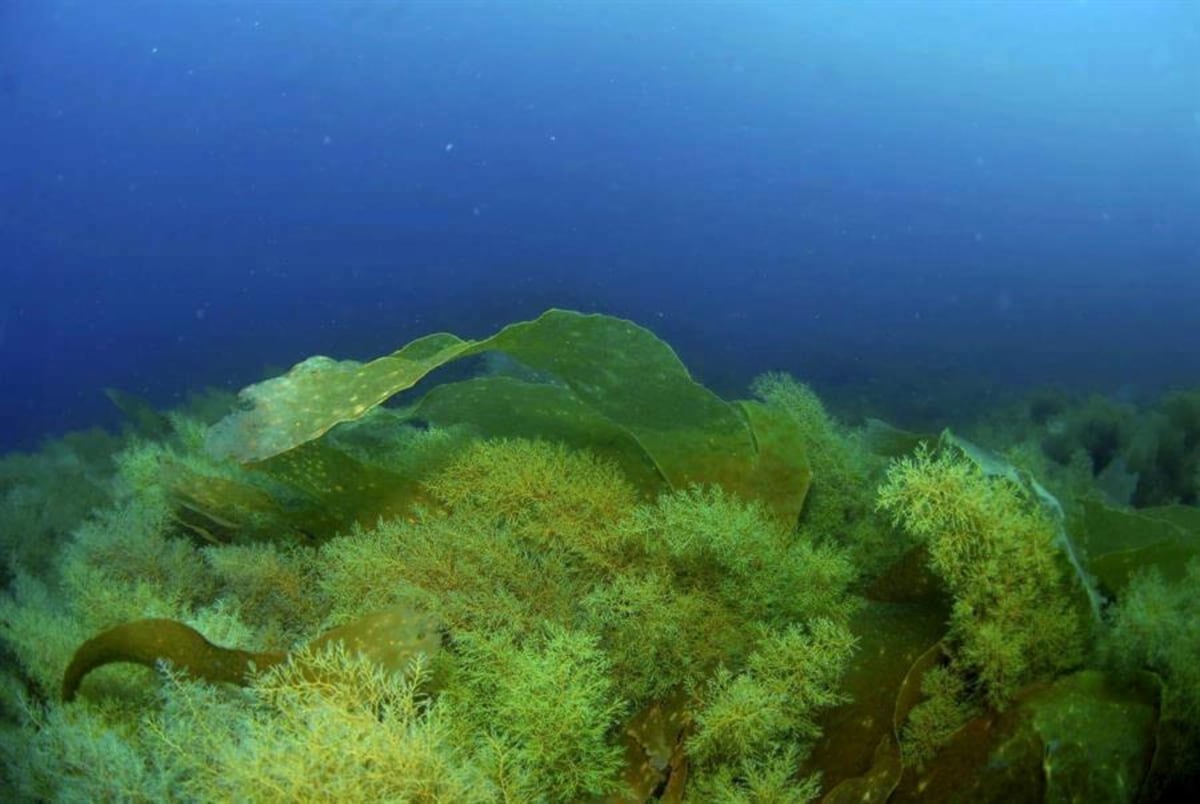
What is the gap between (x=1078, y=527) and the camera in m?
1.84

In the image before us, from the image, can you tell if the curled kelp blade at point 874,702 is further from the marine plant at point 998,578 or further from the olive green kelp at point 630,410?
the olive green kelp at point 630,410

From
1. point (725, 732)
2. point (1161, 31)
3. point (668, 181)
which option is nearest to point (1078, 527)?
point (725, 732)

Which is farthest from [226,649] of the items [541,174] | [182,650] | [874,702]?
[541,174]

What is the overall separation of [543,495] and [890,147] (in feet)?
197

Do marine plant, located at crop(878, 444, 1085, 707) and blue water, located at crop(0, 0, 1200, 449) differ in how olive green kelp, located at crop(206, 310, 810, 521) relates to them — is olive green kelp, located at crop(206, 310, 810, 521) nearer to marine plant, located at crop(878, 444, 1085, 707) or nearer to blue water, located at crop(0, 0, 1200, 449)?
marine plant, located at crop(878, 444, 1085, 707)

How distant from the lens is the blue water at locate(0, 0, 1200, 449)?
3966 centimetres

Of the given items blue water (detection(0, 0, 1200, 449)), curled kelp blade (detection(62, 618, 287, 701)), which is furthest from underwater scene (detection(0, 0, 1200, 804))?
blue water (detection(0, 0, 1200, 449))

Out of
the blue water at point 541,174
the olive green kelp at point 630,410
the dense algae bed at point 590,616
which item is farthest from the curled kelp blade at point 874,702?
the blue water at point 541,174

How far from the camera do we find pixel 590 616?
5.40 ft

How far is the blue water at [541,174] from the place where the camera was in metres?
39.7

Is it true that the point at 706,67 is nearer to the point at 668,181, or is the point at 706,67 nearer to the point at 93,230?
the point at 668,181

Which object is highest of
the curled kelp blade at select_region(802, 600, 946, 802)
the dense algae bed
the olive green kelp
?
the olive green kelp

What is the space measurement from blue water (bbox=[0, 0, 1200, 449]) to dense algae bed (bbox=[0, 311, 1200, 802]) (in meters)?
30.1

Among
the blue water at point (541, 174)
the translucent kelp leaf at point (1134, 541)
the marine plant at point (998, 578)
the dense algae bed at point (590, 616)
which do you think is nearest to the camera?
the dense algae bed at point (590, 616)
